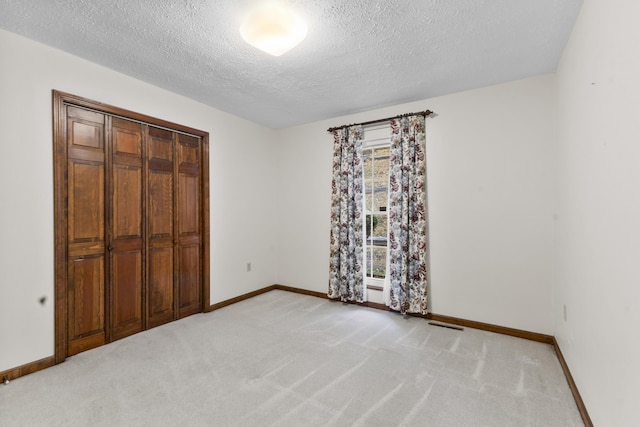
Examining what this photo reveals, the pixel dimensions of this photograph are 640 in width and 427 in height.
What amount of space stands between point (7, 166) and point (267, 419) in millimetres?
2685

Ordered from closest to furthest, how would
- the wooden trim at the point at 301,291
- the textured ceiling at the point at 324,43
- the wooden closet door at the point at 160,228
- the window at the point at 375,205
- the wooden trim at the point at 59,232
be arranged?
the textured ceiling at the point at 324,43, the wooden trim at the point at 59,232, the wooden closet door at the point at 160,228, the window at the point at 375,205, the wooden trim at the point at 301,291

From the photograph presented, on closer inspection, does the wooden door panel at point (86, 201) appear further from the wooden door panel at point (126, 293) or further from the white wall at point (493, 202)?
the white wall at point (493, 202)

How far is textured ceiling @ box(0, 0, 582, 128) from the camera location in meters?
1.94

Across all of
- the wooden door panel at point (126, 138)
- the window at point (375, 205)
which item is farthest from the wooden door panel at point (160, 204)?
the window at point (375, 205)

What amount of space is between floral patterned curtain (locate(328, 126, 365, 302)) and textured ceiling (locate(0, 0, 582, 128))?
2.69 feet

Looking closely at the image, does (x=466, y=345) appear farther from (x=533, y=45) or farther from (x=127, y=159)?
(x=127, y=159)

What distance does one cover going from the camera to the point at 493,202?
3.12m

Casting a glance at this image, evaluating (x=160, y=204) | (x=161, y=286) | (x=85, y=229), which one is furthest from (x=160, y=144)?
(x=161, y=286)

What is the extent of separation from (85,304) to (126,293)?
360mm

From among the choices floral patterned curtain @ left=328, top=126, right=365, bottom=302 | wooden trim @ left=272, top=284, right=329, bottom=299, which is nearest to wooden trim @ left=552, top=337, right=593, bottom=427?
floral patterned curtain @ left=328, top=126, right=365, bottom=302

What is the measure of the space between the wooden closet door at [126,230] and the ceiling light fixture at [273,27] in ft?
5.88

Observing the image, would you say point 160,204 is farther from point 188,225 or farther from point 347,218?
point 347,218

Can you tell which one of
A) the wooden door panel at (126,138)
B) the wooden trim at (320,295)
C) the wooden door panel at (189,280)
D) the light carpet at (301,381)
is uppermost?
the wooden door panel at (126,138)

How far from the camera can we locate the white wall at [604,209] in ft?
3.96
